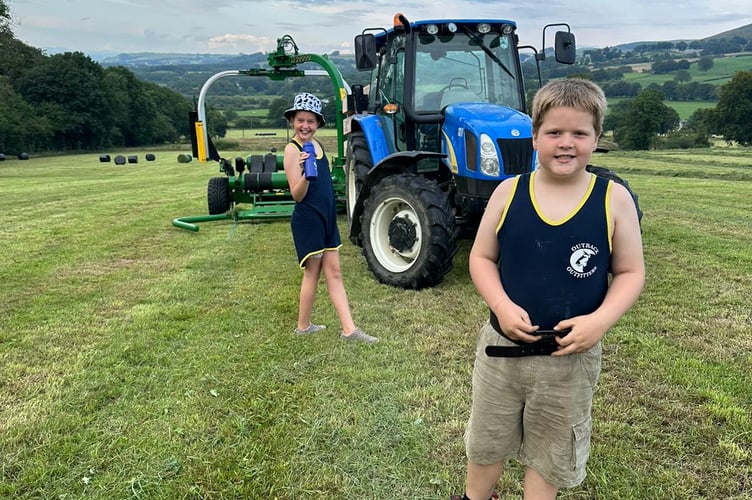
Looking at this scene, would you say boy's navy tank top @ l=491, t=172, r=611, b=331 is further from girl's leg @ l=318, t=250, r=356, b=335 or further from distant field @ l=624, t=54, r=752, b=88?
distant field @ l=624, t=54, r=752, b=88

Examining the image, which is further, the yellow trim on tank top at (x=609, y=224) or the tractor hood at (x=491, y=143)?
the tractor hood at (x=491, y=143)

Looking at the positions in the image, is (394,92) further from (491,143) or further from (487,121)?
(491,143)

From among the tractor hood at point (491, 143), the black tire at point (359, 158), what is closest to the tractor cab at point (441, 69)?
the tractor hood at point (491, 143)

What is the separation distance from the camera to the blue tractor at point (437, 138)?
15.6 ft

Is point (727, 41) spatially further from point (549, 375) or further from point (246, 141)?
point (549, 375)

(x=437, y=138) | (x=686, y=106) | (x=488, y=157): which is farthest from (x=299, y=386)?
(x=686, y=106)

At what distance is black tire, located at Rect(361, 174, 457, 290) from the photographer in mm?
4742

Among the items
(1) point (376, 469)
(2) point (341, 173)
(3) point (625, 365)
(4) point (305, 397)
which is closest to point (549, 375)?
(1) point (376, 469)

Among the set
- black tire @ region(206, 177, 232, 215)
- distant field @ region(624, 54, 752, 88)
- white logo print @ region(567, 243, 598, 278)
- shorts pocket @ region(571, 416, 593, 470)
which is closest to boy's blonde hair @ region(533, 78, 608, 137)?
white logo print @ region(567, 243, 598, 278)

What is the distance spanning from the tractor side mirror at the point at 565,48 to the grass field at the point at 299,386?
7.18 ft

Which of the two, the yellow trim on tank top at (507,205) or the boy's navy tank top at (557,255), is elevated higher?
the yellow trim on tank top at (507,205)

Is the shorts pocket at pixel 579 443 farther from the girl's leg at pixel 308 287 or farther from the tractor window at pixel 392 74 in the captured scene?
the tractor window at pixel 392 74

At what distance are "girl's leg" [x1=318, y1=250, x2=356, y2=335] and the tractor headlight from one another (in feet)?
5.43

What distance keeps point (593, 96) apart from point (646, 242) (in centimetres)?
549
